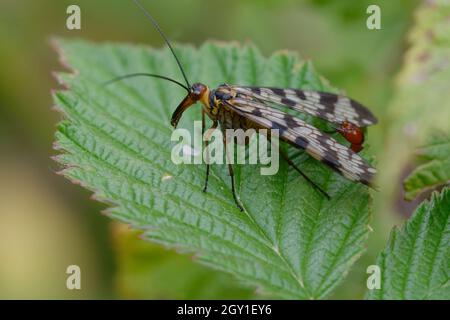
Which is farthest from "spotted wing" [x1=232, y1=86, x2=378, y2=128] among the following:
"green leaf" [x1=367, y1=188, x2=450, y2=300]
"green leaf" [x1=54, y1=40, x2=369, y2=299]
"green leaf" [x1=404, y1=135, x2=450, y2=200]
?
"green leaf" [x1=367, y1=188, x2=450, y2=300]

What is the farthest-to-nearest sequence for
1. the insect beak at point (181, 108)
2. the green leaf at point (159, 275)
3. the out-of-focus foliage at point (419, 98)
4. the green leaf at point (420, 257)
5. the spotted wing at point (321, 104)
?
the green leaf at point (159, 275) → the spotted wing at point (321, 104) → the insect beak at point (181, 108) → the out-of-focus foliage at point (419, 98) → the green leaf at point (420, 257)

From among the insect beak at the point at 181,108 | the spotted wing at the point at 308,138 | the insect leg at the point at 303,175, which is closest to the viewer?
the spotted wing at the point at 308,138

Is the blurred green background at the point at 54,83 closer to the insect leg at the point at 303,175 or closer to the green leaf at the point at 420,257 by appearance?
the insect leg at the point at 303,175

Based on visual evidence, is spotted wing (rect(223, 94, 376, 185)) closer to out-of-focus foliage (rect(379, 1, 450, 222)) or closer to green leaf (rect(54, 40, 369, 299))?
green leaf (rect(54, 40, 369, 299))

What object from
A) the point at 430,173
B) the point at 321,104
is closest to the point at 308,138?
the point at 321,104

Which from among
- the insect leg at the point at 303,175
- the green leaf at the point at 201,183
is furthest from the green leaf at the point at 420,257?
the insect leg at the point at 303,175

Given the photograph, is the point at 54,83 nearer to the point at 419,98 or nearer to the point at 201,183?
the point at 201,183
